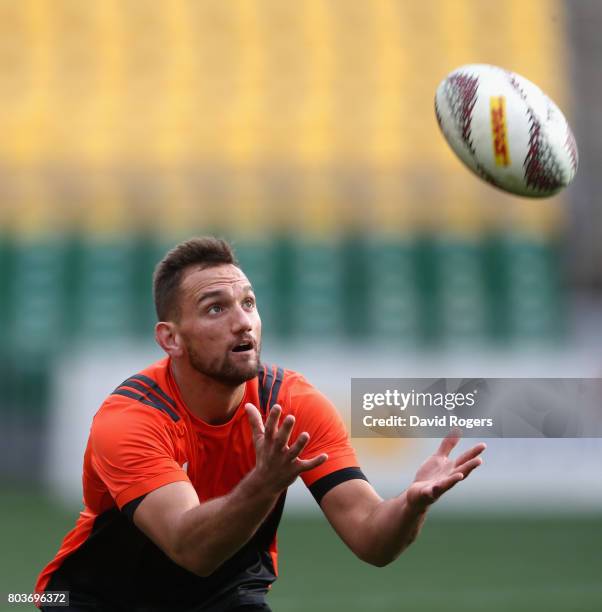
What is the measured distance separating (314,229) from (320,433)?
390 inches

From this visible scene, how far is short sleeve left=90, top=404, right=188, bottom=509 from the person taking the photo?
3979 mm

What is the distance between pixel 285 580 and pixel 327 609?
0.86m

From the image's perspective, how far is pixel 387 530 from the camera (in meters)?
3.90

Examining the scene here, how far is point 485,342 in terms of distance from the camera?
44.0ft

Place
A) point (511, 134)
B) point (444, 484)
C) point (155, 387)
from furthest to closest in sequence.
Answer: point (511, 134), point (155, 387), point (444, 484)

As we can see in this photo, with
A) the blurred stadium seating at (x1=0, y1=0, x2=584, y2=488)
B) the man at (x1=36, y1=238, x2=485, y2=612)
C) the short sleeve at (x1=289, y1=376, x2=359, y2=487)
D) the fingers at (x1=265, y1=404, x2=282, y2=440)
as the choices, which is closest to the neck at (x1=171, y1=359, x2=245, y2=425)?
the man at (x1=36, y1=238, x2=485, y2=612)

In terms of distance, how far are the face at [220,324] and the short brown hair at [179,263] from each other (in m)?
0.03

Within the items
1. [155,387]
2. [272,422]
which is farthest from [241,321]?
[272,422]

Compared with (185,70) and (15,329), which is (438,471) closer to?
(15,329)

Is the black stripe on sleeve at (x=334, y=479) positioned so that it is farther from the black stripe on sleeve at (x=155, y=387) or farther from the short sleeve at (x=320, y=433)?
the black stripe on sleeve at (x=155, y=387)

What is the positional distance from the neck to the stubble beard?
6 centimetres

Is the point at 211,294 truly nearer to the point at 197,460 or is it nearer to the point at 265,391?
the point at 265,391

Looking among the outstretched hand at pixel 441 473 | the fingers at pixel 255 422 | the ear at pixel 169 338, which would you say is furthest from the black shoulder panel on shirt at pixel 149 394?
the outstretched hand at pixel 441 473

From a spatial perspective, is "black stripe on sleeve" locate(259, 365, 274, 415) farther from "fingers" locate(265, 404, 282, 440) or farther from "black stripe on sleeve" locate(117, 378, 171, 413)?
"fingers" locate(265, 404, 282, 440)
